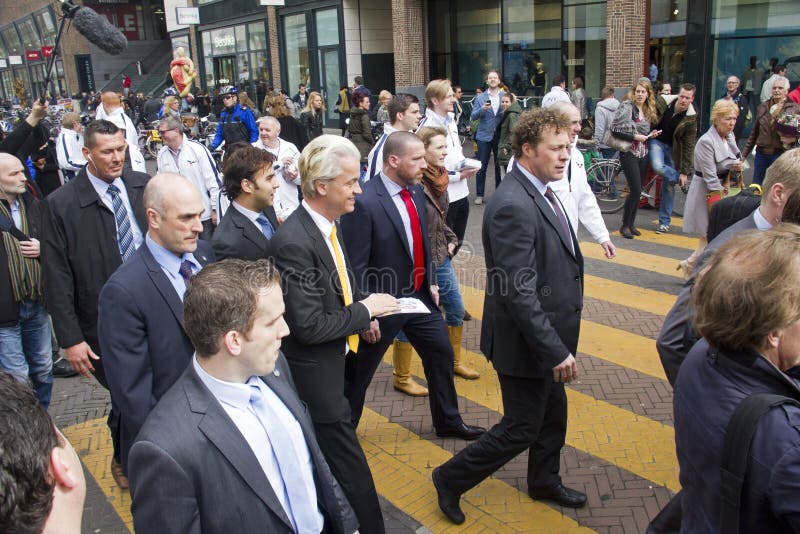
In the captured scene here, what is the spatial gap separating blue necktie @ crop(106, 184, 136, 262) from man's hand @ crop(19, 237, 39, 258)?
0.84 metres

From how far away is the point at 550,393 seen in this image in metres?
3.63

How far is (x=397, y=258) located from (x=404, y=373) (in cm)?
149

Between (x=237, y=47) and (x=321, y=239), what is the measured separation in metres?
30.8

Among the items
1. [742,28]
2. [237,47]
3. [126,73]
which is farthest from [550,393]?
[126,73]

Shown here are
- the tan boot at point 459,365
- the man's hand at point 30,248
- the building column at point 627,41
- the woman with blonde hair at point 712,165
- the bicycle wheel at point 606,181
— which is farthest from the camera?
the building column at point 627,41

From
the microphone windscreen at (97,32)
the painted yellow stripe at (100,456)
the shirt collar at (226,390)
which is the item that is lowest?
the painted yellow stripe at (100,456)

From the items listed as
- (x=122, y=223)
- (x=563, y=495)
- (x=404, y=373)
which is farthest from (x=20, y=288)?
(x=563, y=495)

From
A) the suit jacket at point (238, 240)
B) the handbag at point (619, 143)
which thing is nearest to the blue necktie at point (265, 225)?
the suit jacket at point (238, 240)

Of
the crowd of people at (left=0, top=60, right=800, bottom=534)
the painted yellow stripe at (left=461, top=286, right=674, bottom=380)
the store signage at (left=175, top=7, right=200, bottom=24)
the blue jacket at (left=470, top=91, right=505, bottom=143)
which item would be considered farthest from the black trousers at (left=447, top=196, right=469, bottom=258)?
the store signage at (left=175, top=7, right=200, bottom=24)

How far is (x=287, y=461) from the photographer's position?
2223 mm

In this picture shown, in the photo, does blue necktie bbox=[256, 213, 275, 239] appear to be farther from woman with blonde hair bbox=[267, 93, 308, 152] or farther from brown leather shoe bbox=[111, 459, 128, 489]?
woman with blonde hair bbox=[267, 93, 308, 152]

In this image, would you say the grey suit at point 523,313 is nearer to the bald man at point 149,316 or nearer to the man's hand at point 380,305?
the man's hand at point 380,305

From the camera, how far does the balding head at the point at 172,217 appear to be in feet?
10.2

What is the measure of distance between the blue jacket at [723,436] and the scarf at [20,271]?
4149mm
